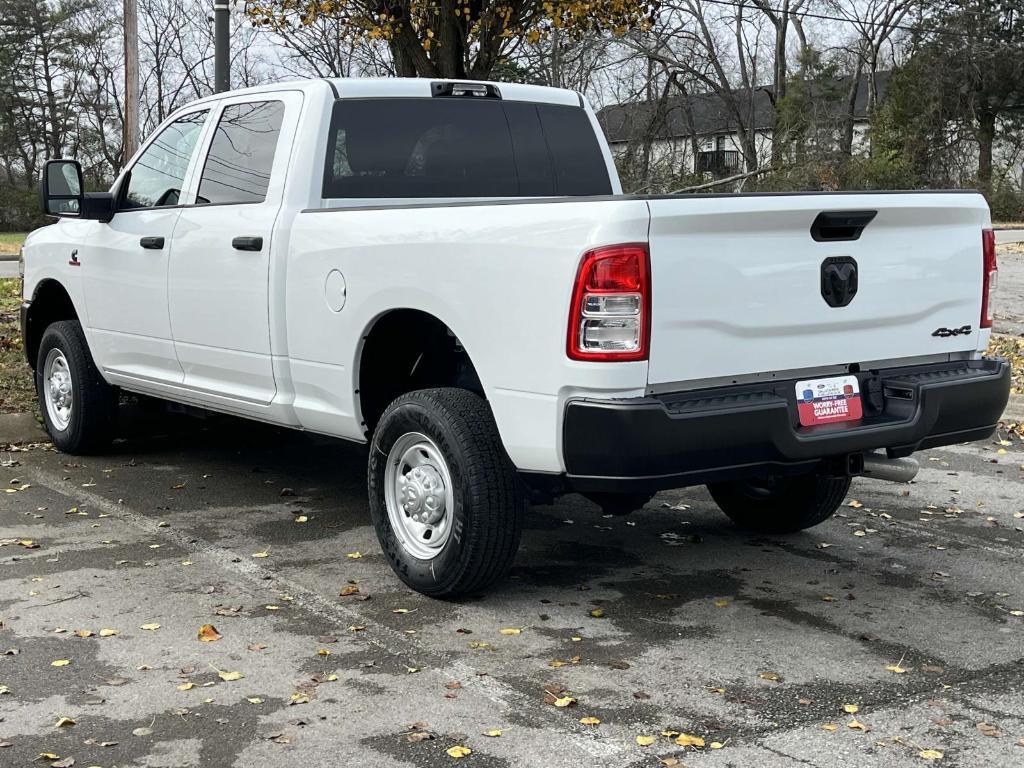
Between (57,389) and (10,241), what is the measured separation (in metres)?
30.6

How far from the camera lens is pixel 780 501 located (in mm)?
6219

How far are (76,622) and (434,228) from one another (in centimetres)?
199

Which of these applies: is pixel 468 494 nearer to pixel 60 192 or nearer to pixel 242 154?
pixel 242 154

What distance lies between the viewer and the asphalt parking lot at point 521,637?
12.4ft

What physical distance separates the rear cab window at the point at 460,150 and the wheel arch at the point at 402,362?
32.9 inches

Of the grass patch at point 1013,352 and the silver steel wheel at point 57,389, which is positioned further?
the grass patch at point 1013,352

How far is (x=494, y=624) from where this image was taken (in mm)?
4895

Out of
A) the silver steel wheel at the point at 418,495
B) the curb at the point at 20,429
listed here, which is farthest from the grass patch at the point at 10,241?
the silver steel wheel at the point at 418,495

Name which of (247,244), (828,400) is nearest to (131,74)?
(247,244)

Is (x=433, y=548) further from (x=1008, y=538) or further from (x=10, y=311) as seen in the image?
(x=10, y=311)

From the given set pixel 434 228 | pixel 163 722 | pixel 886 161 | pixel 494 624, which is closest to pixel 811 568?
pixel 494 624

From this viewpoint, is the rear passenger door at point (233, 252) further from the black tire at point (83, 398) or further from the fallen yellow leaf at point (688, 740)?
the fallen yellow leaf at point (688, 740)

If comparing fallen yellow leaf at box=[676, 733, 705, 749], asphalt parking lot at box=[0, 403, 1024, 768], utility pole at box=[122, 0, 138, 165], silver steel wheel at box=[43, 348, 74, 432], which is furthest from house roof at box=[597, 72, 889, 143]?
fallen yellow leaf at box=[676, 733, 705, 749]

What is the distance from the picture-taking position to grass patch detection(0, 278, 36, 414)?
919cm
